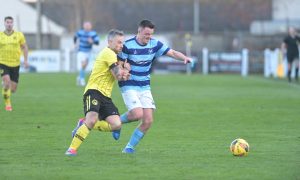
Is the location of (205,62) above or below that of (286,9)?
below

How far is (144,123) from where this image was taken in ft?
40.4

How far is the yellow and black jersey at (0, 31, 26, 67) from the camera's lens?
19.3m

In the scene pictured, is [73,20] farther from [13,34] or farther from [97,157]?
[97,157]

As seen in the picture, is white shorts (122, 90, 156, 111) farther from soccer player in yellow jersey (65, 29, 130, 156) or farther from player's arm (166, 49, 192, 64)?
player's arm (166, 49, 192, 64)

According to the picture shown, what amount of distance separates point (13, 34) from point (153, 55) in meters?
7.69

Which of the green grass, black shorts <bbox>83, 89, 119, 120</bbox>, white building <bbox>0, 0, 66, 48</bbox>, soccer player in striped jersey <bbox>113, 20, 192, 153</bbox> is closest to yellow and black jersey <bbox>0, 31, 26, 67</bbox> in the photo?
the green grass

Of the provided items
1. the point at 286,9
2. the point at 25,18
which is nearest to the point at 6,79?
the point at 25,18

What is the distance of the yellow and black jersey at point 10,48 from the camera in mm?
19312

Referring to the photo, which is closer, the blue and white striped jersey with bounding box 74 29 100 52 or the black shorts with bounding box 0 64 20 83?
the black shorts with bounding box 0 64 20 83

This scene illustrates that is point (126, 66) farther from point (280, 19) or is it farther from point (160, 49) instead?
point (280, 19)

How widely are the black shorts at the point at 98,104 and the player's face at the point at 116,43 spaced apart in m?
0.66

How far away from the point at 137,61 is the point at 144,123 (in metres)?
0.90

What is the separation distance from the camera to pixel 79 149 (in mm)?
12648

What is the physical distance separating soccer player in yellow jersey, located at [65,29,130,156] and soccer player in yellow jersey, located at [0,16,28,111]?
7.52 metres
